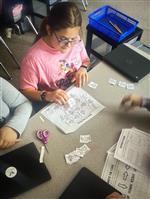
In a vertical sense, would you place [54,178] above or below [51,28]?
below

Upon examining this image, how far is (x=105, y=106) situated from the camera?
47.7 inches

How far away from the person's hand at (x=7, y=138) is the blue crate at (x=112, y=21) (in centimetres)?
123

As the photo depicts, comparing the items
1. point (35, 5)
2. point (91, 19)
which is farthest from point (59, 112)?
point (35, 5)

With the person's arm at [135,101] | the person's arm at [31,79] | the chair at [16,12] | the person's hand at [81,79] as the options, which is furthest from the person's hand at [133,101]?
the chair at [16,12]

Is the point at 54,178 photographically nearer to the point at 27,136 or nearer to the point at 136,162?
the point at 27,136

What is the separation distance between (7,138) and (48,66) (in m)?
0.48

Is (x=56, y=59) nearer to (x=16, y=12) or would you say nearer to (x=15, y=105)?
(x=15, y=105)

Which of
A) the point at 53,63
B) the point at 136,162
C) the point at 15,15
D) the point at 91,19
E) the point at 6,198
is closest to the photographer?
the point at 6,198

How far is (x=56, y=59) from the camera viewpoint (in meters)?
1.37

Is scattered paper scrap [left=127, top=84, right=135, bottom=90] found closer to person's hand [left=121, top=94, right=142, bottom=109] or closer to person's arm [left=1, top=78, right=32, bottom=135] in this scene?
person's hand [left=121, top=94, right=142, bottom=109]

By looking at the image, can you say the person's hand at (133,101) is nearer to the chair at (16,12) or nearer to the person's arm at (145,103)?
the person's arm at (145,103)

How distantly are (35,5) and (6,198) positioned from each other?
2341 mm

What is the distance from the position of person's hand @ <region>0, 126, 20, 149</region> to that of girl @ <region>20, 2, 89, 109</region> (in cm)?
26

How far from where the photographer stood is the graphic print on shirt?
1.43m
